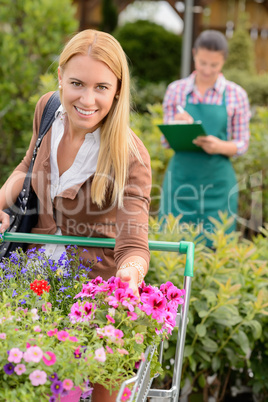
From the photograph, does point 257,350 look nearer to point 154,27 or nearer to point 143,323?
point 143,323

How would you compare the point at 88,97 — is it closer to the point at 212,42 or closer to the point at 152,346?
the point at 152,346

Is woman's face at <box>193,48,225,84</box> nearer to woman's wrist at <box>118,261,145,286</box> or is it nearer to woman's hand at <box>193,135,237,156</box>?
woman's hand at <box>193,135,237,156</box>

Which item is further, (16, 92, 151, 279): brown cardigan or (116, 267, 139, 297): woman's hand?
(16, 92, 151, 279): brown cardigan

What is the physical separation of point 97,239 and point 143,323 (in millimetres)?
549

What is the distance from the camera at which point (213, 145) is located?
163 inches

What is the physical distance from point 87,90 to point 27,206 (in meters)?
0.55

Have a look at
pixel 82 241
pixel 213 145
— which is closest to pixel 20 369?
pixel 82 241

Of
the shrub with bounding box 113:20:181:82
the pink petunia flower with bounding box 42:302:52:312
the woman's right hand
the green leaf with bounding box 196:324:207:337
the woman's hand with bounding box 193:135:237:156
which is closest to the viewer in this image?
the pink petunia flower with bounding box 42:302:52:312

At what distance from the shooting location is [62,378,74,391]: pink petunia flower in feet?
4.76

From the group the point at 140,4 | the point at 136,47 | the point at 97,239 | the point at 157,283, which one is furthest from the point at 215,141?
the point at 140,4

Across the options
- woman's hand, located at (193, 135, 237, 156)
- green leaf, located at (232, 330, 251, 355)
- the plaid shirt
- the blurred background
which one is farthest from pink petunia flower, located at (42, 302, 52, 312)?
the plaid shirt

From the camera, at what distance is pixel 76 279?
198 cm

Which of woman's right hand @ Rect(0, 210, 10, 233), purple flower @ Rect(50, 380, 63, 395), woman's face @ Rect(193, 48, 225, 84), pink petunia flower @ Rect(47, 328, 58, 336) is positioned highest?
woman's face @ Rect(193, 48, 225, 84)

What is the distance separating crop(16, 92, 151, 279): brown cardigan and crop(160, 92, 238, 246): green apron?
7.02 ft
